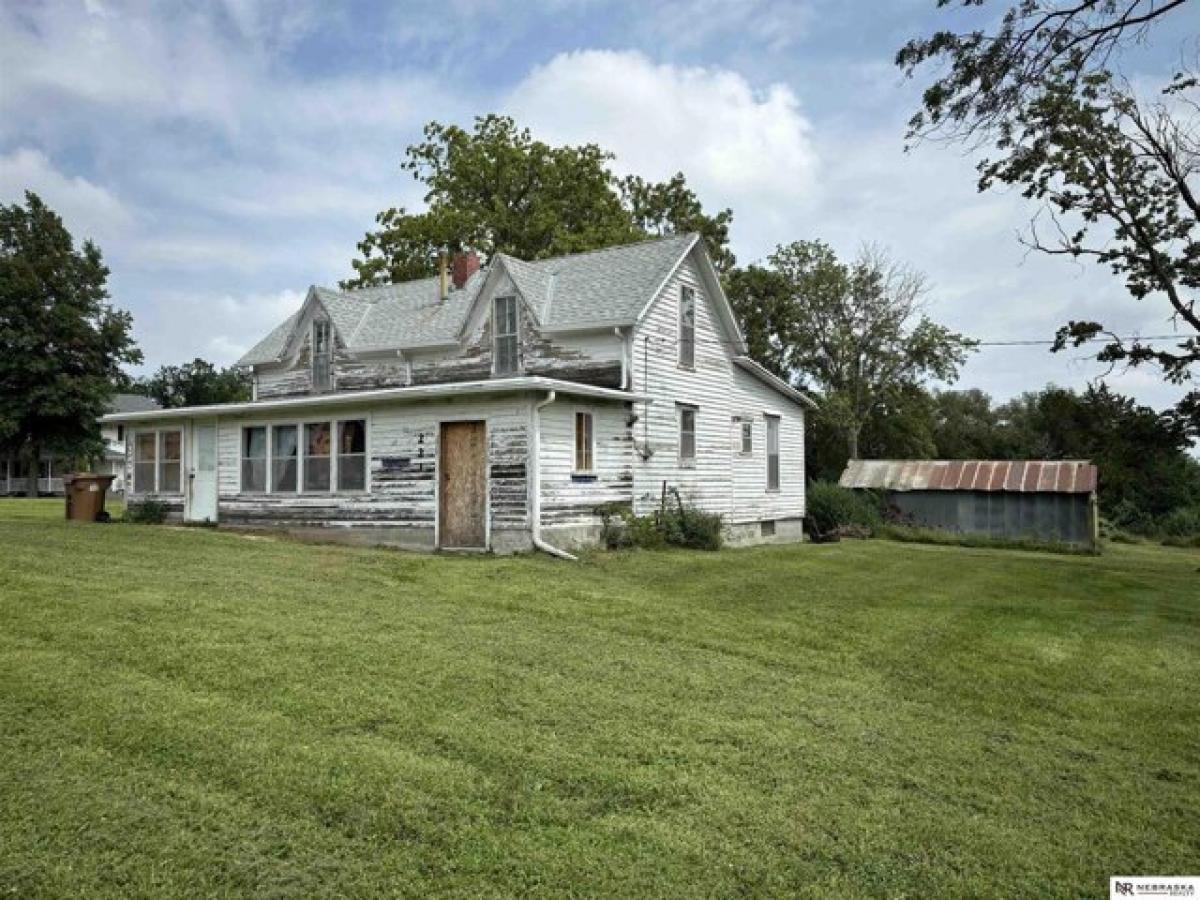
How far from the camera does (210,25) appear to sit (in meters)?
11.9

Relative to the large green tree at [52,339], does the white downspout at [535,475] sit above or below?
below

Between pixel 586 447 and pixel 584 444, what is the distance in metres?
0.08

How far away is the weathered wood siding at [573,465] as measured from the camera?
1489 cm

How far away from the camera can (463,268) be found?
77.3 feet

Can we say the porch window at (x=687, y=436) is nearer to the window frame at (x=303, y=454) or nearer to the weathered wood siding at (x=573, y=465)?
the weathered wood siding at (x=573, y=465)

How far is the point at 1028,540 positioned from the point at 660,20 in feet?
75.5

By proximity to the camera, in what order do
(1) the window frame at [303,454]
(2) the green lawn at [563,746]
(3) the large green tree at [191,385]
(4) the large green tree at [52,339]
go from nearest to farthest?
(2) the green lawn at [563,746] < (1) the window frame at [303,454] < (4) the large green tree at [52,339] < (3) the large green tree at [191,385]

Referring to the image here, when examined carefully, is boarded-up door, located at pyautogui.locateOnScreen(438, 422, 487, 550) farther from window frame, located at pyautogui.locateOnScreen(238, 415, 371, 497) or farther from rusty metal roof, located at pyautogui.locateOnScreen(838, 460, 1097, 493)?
rusty metal roof, located at pyautogui.locateOnScreen(838, 460, 1097, 493)

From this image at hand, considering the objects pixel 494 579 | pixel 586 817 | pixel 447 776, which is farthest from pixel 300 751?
pixel 494 579

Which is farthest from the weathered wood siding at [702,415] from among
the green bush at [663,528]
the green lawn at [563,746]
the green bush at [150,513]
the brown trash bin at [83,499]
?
the brown trash bin at [83,499]

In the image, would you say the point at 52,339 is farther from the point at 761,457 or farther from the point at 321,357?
the point at 761,457

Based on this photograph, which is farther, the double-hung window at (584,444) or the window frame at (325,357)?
A: the window frame at (325,357)

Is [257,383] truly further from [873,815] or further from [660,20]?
[873,815]

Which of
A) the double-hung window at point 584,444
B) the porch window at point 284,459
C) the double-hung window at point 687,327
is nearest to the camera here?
the double-hung window at point 584,444
